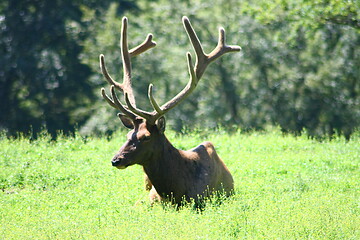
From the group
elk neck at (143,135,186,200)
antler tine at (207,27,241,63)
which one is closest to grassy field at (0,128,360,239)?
elk neck at (143,135,186,200)

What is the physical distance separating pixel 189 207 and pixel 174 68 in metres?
21.7

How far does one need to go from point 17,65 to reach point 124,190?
57.4ft

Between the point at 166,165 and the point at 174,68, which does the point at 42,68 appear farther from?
the point at 166,165

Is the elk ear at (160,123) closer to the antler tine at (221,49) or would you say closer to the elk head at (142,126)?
the elk head at (142,126)

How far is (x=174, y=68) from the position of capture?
30.3 metres

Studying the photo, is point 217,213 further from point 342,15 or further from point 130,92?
point 342,15

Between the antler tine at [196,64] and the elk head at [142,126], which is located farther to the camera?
the antler tine at [196,64]

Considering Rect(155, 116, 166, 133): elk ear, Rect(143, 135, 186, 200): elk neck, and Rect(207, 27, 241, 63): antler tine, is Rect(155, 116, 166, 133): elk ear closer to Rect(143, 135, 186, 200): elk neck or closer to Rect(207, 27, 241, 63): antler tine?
Rect(143, 135, 186, 200): elk neck

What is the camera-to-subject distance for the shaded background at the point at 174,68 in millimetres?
27422

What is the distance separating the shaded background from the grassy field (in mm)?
12207

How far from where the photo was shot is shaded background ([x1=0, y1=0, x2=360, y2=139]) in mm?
27422

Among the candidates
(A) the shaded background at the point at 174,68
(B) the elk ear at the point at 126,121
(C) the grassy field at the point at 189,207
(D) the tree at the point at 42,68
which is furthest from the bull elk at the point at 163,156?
(D) the tree at the point at 42,68

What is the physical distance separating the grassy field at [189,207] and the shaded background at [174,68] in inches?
481

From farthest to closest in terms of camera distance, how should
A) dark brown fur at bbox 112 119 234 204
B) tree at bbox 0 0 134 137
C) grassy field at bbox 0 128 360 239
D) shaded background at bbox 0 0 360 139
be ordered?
shaded background at bbox 0 0 360 139 → tree at bbox 0 0 134 137 → dark brown fur at bbox 112 119 234 204 → grassy field at bbox 0 128 360 239
